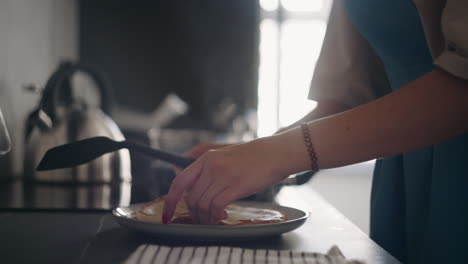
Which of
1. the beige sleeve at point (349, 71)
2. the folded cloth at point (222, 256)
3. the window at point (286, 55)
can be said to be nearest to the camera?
the folded cloth at point (222, 256)

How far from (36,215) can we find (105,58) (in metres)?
1.51

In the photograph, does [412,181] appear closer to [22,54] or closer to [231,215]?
[231,215]

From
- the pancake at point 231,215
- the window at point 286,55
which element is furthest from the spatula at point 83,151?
the window at point 286,55

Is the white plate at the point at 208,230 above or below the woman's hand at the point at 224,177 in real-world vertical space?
below

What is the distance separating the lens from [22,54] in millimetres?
1169

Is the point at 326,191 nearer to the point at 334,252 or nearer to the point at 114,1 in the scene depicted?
the point at 114,1

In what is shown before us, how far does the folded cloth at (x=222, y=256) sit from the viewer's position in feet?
1.31

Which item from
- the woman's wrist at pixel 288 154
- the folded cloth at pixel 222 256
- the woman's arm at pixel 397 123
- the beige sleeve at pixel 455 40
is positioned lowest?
the folded cloth at pixel 222 256

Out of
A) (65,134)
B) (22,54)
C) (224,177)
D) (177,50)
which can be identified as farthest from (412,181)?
(177,50)

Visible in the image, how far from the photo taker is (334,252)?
42 cm

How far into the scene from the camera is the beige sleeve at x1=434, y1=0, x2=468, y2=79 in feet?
1.66

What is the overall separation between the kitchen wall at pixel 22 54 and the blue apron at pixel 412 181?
0.74 meters

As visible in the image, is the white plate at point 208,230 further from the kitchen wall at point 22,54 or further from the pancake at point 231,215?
the kitchen wall at point 22,54

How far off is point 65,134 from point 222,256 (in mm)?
685
